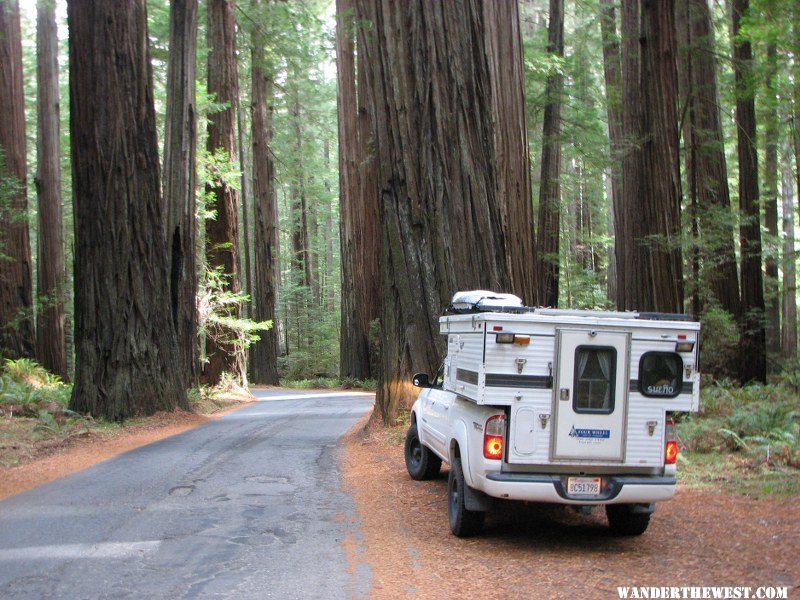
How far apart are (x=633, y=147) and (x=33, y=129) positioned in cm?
3808

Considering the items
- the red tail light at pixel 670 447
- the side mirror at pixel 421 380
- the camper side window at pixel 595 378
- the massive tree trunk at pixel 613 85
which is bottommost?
the red tail light at pixel 670 447

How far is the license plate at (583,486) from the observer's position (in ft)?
19.9

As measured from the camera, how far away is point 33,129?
44.0 m

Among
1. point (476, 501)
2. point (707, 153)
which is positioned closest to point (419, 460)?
point (476, 501)

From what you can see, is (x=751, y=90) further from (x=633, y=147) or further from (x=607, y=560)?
(x=607, y=560)

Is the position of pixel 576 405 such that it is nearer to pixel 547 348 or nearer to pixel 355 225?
pixel 547 348

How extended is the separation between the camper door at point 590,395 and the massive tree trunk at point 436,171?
5.53 m

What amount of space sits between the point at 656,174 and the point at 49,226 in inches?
722

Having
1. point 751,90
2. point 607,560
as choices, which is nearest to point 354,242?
point 751,90

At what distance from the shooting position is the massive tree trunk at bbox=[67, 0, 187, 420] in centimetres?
1430

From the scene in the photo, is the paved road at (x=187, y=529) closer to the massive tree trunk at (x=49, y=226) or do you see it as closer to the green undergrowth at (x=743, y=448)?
the green undergrowth at (x=743, y=448)

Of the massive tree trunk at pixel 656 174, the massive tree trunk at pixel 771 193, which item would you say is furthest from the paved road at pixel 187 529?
the massive tree trunk at pixel 771 193

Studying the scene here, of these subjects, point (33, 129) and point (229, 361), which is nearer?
point (229, 361)

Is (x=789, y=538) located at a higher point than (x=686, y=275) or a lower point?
lower
